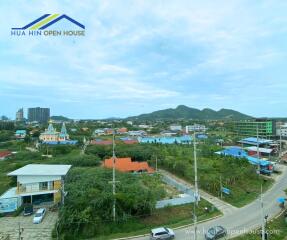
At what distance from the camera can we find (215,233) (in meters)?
13.8

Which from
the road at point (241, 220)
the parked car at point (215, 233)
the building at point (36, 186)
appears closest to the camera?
the parked car at point (215, 233)

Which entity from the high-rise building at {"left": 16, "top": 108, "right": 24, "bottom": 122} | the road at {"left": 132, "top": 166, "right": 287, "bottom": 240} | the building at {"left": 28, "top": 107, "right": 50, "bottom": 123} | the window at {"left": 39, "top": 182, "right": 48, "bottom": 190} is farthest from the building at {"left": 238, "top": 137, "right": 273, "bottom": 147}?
the high-rise building at {"left": 16, "top": 108, "right": 24, "bottom": 122}

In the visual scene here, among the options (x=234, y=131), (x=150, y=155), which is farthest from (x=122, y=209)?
(x=234, y=131)

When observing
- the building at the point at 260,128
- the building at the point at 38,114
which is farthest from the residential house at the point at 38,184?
the building at the point at 38,114

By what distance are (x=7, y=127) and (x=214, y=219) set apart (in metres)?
91.4

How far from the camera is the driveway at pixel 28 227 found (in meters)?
14.8

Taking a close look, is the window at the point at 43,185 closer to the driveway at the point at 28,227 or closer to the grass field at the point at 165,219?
the driveway at the point at 28,227

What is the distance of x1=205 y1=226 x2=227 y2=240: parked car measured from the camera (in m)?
13.7

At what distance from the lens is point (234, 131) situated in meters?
77.6

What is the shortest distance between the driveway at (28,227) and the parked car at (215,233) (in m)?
9.73

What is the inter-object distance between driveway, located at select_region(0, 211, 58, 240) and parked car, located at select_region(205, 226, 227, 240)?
31.9 feet

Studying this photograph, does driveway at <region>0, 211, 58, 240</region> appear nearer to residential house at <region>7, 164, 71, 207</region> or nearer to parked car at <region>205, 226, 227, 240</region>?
residential house at <region>7, 164, 71, 207</region>

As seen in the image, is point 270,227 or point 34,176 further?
point 34,176

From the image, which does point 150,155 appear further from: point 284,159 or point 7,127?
point 7,127
